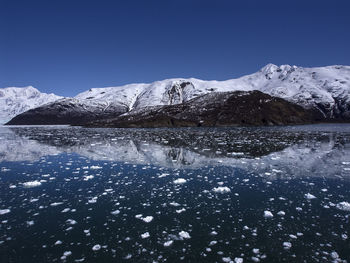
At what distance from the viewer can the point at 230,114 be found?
425 ft

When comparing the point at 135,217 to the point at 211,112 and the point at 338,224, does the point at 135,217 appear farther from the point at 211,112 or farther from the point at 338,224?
the point at 211,112

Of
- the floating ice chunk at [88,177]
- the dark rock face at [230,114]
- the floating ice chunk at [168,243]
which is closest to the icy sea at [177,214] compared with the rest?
the floating ice chunk at [88,177]

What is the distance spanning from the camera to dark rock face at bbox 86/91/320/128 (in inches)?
4788

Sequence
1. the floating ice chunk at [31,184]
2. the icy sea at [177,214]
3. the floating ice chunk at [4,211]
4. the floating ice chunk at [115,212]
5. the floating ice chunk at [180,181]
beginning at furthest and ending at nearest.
A: the floating ice chunk at [180,181] → the floating ice chunk at [31,184] → the floating ice chunk at [4,211] → the floating ice chunk at [115,212] → the icy sea at [177,214]

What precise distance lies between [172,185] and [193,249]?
6534 millimetres

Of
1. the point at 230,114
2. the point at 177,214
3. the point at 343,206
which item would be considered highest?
the point at 230,114

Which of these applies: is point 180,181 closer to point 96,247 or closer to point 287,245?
point 96,247

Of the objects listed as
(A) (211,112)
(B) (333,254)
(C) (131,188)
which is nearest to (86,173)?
(C) (131,188)

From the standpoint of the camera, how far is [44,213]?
9766mm

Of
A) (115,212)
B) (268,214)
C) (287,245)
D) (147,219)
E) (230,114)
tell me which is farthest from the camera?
(230,114)

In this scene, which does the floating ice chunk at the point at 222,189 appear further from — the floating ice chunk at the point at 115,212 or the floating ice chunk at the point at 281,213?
the floating ice chunk at the point at 115,212

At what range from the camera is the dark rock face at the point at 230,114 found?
399 feet

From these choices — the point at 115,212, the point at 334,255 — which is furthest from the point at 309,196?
the point at 115,212

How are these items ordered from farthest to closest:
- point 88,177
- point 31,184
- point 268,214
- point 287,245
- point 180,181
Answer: point 88,177 → point 180,181 → point 31,184 → point 268,214 → point 287,245
